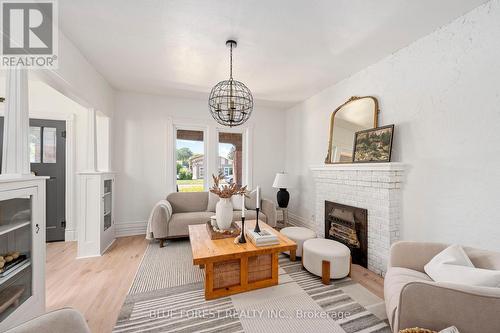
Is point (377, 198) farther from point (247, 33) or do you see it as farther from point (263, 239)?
point (247, 33)

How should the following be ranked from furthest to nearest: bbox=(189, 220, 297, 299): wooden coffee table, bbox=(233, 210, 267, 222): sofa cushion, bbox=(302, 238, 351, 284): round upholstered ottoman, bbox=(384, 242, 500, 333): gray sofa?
bbox=(233, 210, 267, 222): sofa cushion
bbox=(302, 238, 351, 284): round upholstered ottoman
bbox=(189, 220, 297, 299): wooden coffee table
bbox=(384, 242, 500, 333): gray sofa

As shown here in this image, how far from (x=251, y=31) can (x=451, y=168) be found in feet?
7.79

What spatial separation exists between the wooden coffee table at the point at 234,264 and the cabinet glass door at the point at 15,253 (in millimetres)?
1190

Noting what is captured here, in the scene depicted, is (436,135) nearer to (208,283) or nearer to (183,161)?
(208,283)

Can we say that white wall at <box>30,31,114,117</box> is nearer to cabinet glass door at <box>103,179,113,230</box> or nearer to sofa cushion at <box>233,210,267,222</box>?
cabinet glass door at <box>103,179,113,230</box>

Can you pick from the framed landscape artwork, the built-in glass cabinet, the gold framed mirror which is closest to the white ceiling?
the gold framed mirror

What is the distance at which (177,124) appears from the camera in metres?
4.07

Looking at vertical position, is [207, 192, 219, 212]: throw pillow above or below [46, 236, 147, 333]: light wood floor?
above

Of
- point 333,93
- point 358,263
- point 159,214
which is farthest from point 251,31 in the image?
point 358,263

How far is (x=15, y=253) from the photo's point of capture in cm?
144

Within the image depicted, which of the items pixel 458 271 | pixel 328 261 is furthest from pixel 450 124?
pixel 328 261

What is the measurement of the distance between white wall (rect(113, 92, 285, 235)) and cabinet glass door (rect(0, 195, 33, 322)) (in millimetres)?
2303

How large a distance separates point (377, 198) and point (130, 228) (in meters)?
4.05

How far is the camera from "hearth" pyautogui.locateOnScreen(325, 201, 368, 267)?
2.59 meters
